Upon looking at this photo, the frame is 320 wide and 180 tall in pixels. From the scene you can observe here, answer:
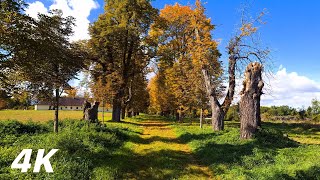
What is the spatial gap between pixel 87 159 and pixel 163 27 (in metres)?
27.5

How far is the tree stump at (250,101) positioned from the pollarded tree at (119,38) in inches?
660

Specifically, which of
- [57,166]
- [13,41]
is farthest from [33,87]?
[57,166]

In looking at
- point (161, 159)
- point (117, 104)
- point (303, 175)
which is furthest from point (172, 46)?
point (303, 175)

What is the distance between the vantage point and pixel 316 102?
76.4 metres

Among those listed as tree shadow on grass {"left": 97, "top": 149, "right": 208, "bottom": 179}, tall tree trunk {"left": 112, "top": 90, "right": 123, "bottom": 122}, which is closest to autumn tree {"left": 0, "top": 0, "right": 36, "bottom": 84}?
tree shadow on grass {"left": 97, "top": 149, "right": 208, "bottom": 179}

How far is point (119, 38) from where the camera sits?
113 feet

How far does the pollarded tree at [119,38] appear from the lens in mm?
32375

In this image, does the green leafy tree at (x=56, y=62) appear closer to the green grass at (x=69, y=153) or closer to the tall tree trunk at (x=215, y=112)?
the green grass at (x=69, y=153)

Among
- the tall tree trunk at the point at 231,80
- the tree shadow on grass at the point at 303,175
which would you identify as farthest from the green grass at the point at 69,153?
the tall tree trunk at the point at 231,80

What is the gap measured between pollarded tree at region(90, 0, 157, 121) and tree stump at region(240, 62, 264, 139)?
660 inches

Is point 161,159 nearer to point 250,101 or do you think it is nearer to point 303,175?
point 303,175

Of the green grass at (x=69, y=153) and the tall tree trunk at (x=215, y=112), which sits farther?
the tall tree trunk at (x=215, y=112)

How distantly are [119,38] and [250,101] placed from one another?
2077cm

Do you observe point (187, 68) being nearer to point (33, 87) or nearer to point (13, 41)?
point (33, 87)
